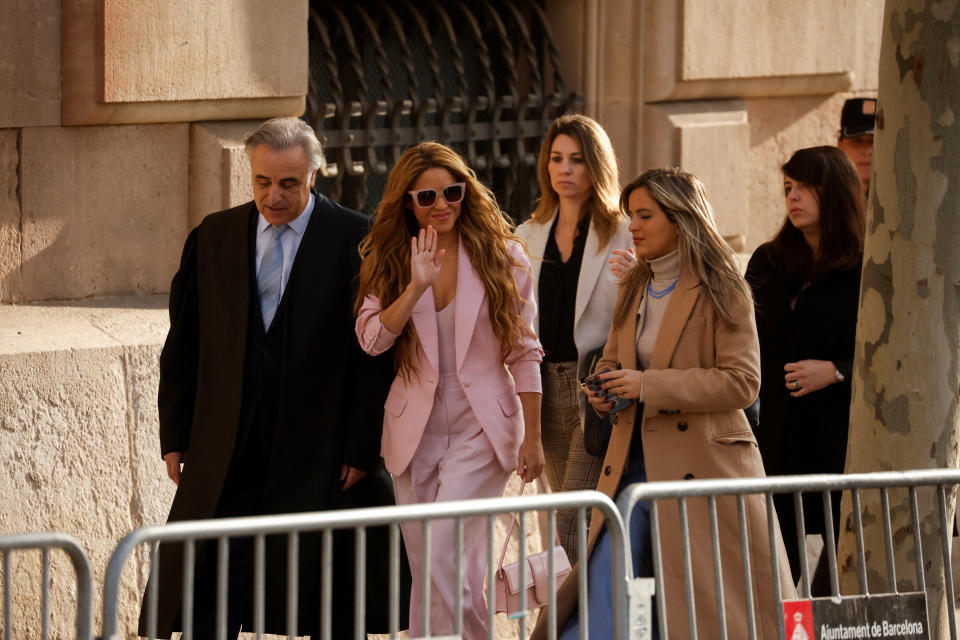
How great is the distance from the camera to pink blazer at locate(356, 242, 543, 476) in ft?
16.2

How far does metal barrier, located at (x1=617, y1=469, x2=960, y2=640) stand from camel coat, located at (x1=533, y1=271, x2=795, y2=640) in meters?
0.52

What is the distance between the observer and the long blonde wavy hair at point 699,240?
475 cm

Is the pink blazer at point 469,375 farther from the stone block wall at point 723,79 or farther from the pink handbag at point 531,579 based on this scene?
the stone block wall at point 723,79

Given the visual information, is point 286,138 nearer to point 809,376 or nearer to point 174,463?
point 174,463

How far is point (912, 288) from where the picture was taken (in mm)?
4281

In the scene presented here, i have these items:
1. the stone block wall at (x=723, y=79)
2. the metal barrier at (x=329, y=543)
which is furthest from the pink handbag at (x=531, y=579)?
the stone block wall at (x=723, y=79)

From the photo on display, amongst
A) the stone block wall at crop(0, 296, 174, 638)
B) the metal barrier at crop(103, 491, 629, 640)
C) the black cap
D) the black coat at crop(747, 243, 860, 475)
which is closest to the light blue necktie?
the stone block wall at crop(0, 296, 174, 638)

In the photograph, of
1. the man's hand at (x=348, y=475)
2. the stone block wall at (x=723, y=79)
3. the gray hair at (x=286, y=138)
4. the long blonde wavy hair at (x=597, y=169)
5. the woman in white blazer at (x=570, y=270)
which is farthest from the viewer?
the stone block wall at (x=723, y=79)

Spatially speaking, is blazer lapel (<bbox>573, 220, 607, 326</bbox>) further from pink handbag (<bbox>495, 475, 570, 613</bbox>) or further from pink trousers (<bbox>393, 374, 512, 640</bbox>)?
pink handbag (<bbox>495, 475, 570, 613</bbox>)

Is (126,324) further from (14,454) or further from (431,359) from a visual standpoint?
(431,359)

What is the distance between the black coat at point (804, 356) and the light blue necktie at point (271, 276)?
65.2 inches

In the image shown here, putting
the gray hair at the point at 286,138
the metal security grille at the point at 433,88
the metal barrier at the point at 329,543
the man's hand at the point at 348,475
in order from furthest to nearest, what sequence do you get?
the metal security grille at the point at 433,88, the man's hand at the point at 348,475, the gray hair at the point at 286,138, the metal barrier at the point at 329,543

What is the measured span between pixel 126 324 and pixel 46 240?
0.45 m

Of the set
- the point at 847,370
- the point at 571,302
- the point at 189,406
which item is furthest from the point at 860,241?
the point at 189,406
